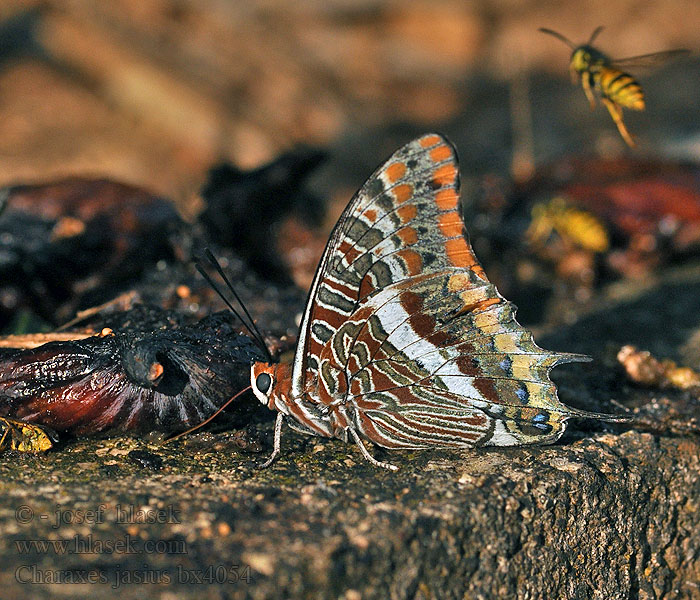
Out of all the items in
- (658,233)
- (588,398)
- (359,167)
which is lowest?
(588,398)

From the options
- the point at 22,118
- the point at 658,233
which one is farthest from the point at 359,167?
the point at 658,233

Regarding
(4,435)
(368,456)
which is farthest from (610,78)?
(4,435)

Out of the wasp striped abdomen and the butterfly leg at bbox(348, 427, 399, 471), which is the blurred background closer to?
the wasp striped abdomen

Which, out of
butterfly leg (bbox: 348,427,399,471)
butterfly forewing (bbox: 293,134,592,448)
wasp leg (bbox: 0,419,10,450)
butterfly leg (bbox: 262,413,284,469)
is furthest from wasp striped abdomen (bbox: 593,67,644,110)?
wasp leg (bbox: 0,419,10,450)

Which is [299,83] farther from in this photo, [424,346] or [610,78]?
[424,346]


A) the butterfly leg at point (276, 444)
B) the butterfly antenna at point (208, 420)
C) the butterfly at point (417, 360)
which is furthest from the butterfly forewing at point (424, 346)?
the butterfly antenna at point (208, 420)

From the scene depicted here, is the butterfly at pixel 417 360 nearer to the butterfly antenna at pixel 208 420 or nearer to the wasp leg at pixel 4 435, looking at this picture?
the butterfly antenna at pixel 208 420

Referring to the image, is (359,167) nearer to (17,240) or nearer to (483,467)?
(17,240)
